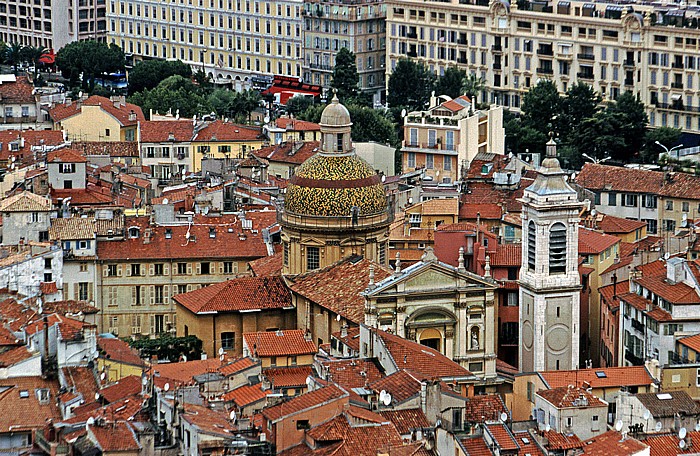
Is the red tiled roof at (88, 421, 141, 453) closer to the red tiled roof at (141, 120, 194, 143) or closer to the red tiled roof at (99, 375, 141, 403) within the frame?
the red tiled roof at (99, 375, 141, 403)

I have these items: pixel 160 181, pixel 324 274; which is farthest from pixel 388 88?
pixel 324 274

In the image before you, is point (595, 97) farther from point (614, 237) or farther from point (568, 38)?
point (614, 237)

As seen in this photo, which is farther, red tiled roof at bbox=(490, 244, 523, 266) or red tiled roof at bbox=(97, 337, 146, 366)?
red tiled roof at bbox=(490, 244, 523, 266)

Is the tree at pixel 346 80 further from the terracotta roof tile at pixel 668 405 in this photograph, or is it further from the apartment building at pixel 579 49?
the terracotta roof tile at pixel 668 405

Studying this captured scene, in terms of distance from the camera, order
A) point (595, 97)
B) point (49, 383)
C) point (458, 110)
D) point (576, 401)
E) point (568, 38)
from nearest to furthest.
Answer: point (576, 401)
point (49, 383)
point (458, 110)
point (595, 97)
point (568, 38)

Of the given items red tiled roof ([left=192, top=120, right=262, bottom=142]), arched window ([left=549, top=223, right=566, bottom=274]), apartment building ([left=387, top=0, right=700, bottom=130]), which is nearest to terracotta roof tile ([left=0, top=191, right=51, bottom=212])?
arched window ([left=549, top=223, right=566, bottom=274])

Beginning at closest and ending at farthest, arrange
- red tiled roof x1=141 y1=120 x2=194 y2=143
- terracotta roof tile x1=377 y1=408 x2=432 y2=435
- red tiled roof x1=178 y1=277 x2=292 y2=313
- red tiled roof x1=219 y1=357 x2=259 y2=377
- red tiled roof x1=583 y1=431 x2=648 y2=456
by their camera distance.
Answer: red tiled roof x1=583 y1=431 x2=648 y2=456, terracotta roof tile x1=377 y1=408 x2=432 y2=435, red tiled roof x1=219 y1=357 x2=259 y2=377, red tiled roof x1=178 y1=277 x2=292 y2=313, red tiled roof x1=141 y1=120 x2=194 y2=143

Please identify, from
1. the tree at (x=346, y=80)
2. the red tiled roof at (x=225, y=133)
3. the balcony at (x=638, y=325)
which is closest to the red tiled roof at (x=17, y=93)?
the red tiled roof at (x=225, y=133)
